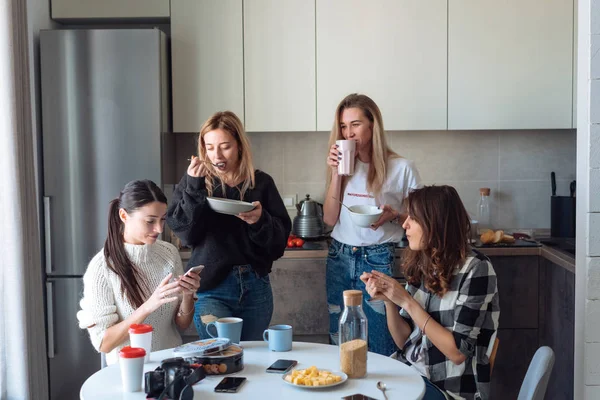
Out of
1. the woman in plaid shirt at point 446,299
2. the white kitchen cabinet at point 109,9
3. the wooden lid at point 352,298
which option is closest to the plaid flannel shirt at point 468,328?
the woman in plaid shirt at point 446,299

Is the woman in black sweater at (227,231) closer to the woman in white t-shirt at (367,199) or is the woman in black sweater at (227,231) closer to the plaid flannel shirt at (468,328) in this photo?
the woman in white t-shirt at (367,199)

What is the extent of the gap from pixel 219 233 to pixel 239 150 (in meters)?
0.30

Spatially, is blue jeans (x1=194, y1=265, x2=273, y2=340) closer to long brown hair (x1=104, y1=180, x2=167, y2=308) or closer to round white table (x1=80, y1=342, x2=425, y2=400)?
long brown hair (x1=104, y1=180, x2=167, y2=308)

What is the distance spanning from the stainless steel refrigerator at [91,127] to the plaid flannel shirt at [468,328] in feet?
5.75

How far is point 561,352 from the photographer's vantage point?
321 centimetres

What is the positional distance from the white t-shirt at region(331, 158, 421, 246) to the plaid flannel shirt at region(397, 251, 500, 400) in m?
0.77

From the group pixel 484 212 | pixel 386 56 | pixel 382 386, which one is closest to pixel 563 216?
pixel 484 212

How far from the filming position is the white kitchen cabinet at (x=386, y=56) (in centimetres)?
349

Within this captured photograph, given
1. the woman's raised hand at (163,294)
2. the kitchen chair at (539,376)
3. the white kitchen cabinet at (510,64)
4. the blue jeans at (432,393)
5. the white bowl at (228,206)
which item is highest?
the white kitchen cabinet at (510,64)

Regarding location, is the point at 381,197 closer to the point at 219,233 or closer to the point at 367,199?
the point at 367,199

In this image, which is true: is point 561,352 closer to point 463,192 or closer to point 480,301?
point 463,192

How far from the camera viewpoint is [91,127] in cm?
333

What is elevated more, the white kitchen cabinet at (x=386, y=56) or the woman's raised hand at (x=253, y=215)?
the white kitchen cabinet at (x=386, y=56)

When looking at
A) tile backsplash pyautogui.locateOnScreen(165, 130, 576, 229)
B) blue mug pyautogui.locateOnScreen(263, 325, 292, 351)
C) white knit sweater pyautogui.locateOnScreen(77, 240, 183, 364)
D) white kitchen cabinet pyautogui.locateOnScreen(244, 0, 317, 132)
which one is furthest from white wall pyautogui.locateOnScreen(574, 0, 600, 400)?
tile backsplash pyautogui.locateOnScreen(165, 130, 576, 229)
